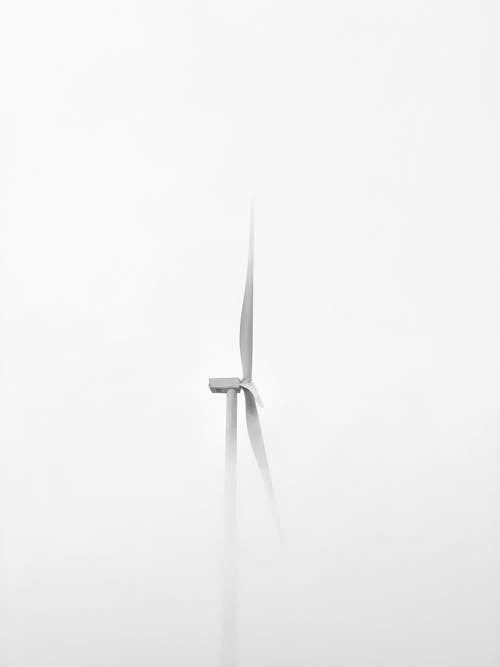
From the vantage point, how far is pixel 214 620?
327 feet

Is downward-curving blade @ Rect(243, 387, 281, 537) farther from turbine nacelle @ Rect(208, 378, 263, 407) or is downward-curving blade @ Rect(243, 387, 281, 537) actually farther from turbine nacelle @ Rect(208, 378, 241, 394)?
turbine nacelle @ Rect(208, 378, 241, 394)

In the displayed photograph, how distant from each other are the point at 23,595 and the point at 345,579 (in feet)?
163

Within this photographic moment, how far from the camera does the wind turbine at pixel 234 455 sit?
2169 cm

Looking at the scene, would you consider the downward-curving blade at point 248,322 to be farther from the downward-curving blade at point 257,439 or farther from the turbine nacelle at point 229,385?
the turbine nacelle at point 229,385

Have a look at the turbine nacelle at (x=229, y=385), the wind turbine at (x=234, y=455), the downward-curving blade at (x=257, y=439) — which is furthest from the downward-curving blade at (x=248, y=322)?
the turbine nacelle at (x=229, y=385)

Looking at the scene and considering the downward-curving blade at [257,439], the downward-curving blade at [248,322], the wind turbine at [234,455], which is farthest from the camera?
the downward-curving blade at [248,322]

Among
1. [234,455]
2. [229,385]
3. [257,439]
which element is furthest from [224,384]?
[257,439]

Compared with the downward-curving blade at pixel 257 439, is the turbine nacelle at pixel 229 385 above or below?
above

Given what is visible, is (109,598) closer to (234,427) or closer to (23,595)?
(23,595)

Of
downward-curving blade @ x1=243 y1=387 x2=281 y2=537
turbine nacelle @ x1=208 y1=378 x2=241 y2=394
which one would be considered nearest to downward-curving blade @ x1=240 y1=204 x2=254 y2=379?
downward-curving blade @ x1=243 y1=387 x2=281 y2=537

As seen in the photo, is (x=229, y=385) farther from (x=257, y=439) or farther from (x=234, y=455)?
(x=257, y=439)

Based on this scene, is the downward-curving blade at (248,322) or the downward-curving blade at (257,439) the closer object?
the downward-curving blade at (257,439)

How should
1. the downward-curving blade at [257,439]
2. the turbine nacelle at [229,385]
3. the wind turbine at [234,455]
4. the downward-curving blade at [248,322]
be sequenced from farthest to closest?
the downward-curving blade at [248,322]
the turbine nacelle at [229,385]
the downward-curving blade at [257,439]
the wind turbine at [234,455]

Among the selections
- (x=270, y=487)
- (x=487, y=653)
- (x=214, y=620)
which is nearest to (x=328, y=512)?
(x=214, y=620)
